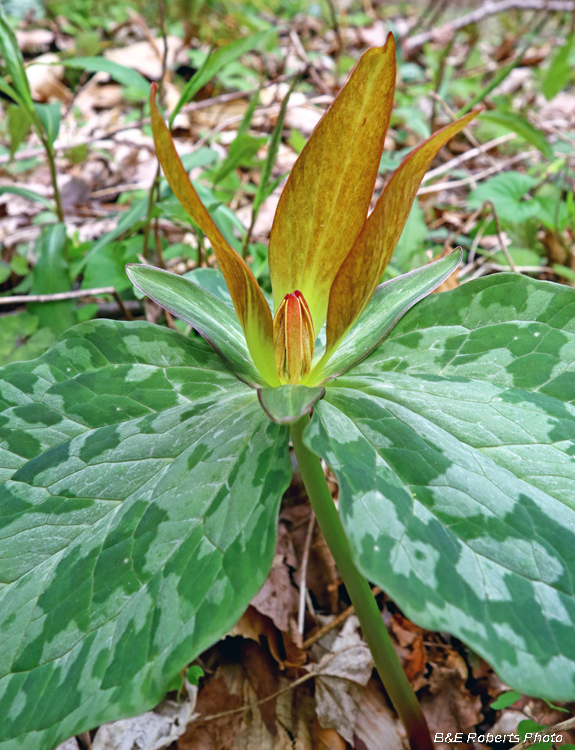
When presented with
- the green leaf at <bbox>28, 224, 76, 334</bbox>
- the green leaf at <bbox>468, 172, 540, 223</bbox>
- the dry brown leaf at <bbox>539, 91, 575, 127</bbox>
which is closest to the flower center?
the green leaf at <bbox>28, 224, 76, 334</bbox>

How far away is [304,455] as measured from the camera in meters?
0.85

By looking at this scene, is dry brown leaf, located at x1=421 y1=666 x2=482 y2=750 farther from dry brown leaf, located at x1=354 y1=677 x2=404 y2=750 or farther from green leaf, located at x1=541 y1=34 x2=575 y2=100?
green leaf, located at x1=541 y1=34 x2=575 y2=100

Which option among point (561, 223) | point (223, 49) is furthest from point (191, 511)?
point (561, 223)

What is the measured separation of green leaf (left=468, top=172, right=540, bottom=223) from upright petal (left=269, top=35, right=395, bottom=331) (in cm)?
143

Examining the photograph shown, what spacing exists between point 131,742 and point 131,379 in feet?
2.51

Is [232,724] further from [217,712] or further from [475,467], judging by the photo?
[475,467]

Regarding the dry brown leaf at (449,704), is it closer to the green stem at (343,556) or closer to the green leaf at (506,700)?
the green leaf at (506,700)

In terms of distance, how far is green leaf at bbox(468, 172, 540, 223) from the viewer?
2104 millimetres

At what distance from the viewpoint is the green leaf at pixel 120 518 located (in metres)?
0.70

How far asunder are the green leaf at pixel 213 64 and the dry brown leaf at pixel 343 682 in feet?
4.67

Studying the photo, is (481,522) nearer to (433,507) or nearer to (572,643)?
(433,507)

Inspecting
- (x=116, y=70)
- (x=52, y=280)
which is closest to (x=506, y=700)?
(x=52, y=280)

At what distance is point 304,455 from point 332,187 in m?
0.43

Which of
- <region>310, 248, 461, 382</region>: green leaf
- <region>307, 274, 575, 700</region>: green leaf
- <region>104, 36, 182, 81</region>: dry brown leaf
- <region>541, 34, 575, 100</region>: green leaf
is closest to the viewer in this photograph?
<region>307, 274, 575, 700</region>: green leaf
